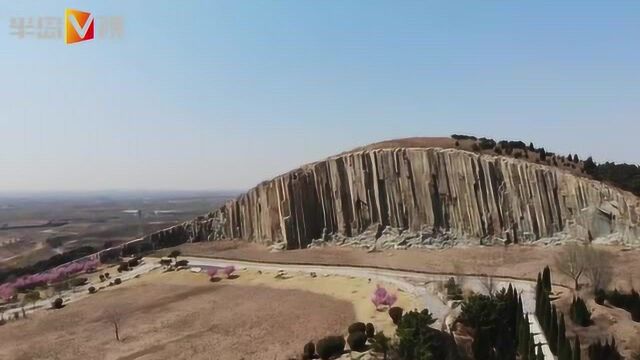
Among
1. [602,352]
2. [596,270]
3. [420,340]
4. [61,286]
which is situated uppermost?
[61,286]

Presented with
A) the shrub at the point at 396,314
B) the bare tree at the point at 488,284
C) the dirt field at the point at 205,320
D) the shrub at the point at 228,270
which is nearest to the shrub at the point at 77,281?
the dirt field at the point at 205,320

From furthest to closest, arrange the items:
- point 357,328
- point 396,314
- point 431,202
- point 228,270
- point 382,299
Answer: point 431,202
point 228,270
point 382,299
point 396,314
point 357,328

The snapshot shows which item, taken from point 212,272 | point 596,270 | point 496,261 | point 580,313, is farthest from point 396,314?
point 212,272

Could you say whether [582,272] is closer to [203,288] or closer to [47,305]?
[203,288]

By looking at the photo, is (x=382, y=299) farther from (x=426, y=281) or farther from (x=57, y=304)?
(x=57, y=304)

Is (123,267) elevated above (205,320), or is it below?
above

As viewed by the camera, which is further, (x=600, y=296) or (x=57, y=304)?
(x=57, y=304)
